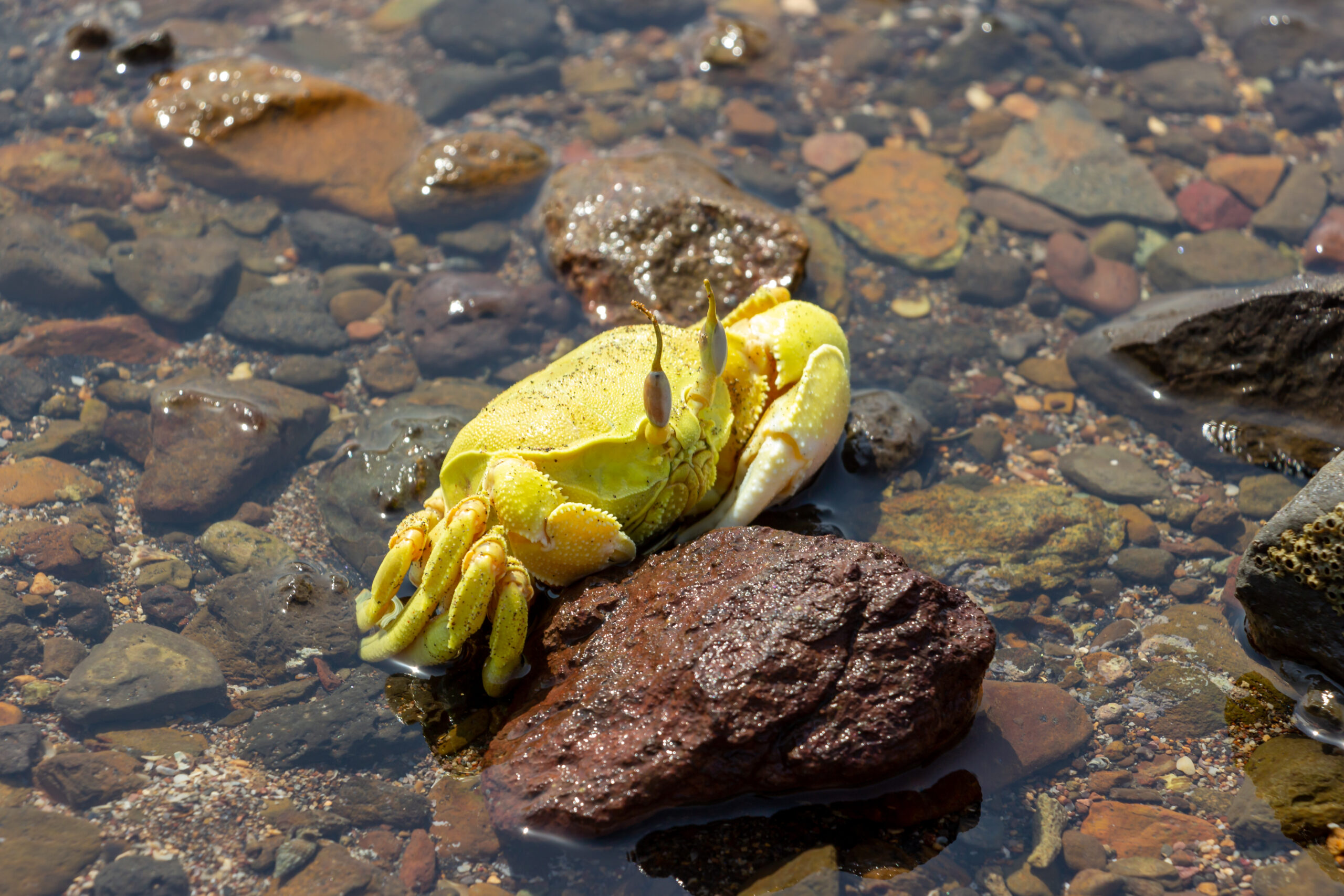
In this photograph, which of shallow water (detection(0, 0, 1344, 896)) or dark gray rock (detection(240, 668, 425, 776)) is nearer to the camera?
shallow water (detection(0, 0, 1344, 896))

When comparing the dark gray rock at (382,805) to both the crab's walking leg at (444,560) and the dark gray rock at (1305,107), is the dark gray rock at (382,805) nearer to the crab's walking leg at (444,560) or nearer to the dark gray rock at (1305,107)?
the crab's walking leg at (444,560)

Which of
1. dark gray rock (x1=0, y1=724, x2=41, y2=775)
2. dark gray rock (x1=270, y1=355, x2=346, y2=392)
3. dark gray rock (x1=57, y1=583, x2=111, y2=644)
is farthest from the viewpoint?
dark gray rock (x1=270, y1=355, x2=346, y2=392)

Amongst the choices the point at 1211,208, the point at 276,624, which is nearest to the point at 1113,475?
the point at 1211,208

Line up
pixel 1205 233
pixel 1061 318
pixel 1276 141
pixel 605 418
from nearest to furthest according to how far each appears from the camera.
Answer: pixel 605 418, pixel 1061 318, pixel 1205 233, pixel 1276 141

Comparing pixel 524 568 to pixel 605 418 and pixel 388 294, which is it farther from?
pixel 388 294

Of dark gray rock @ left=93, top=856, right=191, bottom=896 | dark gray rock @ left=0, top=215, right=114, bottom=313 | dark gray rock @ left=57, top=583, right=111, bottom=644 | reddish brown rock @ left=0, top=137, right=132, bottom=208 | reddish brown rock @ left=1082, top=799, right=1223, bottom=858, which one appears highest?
reddish brown rock @ left=0, top=137, right=132, bottom=208

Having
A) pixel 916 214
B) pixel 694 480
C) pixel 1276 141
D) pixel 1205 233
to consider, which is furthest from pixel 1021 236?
pixel 694 480

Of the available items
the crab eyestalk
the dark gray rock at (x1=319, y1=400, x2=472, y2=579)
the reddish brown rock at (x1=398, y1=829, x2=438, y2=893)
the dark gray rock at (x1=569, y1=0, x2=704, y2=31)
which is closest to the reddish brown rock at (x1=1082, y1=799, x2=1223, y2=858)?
the crab eyestalk

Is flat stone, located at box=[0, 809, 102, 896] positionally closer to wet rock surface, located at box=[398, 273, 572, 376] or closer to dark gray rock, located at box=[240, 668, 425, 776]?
dark gray rock, located at box=[240, 668, 425, 776]
